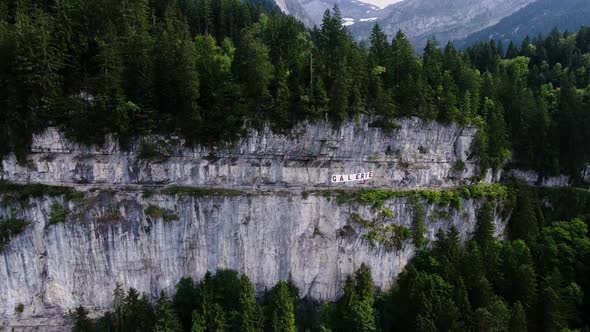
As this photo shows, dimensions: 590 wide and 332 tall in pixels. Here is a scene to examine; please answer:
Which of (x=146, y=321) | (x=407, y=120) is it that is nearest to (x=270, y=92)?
(x=407, y=120)

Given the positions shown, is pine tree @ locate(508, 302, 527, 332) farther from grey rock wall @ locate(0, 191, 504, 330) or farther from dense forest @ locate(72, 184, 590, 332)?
grey rock wall @ locate(0, 191, 504, 330)

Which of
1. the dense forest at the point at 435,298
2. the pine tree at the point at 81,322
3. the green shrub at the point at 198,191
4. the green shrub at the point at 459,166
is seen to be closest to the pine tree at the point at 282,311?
the dense forest at the point at 435,298

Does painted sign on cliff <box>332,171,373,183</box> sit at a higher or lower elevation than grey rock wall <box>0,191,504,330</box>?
higher

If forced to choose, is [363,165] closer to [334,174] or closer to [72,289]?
[334,174]

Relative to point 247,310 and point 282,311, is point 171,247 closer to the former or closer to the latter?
point 247,310

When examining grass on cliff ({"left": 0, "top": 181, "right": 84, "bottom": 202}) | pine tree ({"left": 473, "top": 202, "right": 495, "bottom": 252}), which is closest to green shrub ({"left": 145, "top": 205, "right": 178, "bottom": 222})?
grass on cliff ({"left": 0, "top": 181, "right": 84, "bottom": 202})

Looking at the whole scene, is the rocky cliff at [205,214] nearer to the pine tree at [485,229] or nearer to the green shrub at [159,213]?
the green shrub at [159,213]
